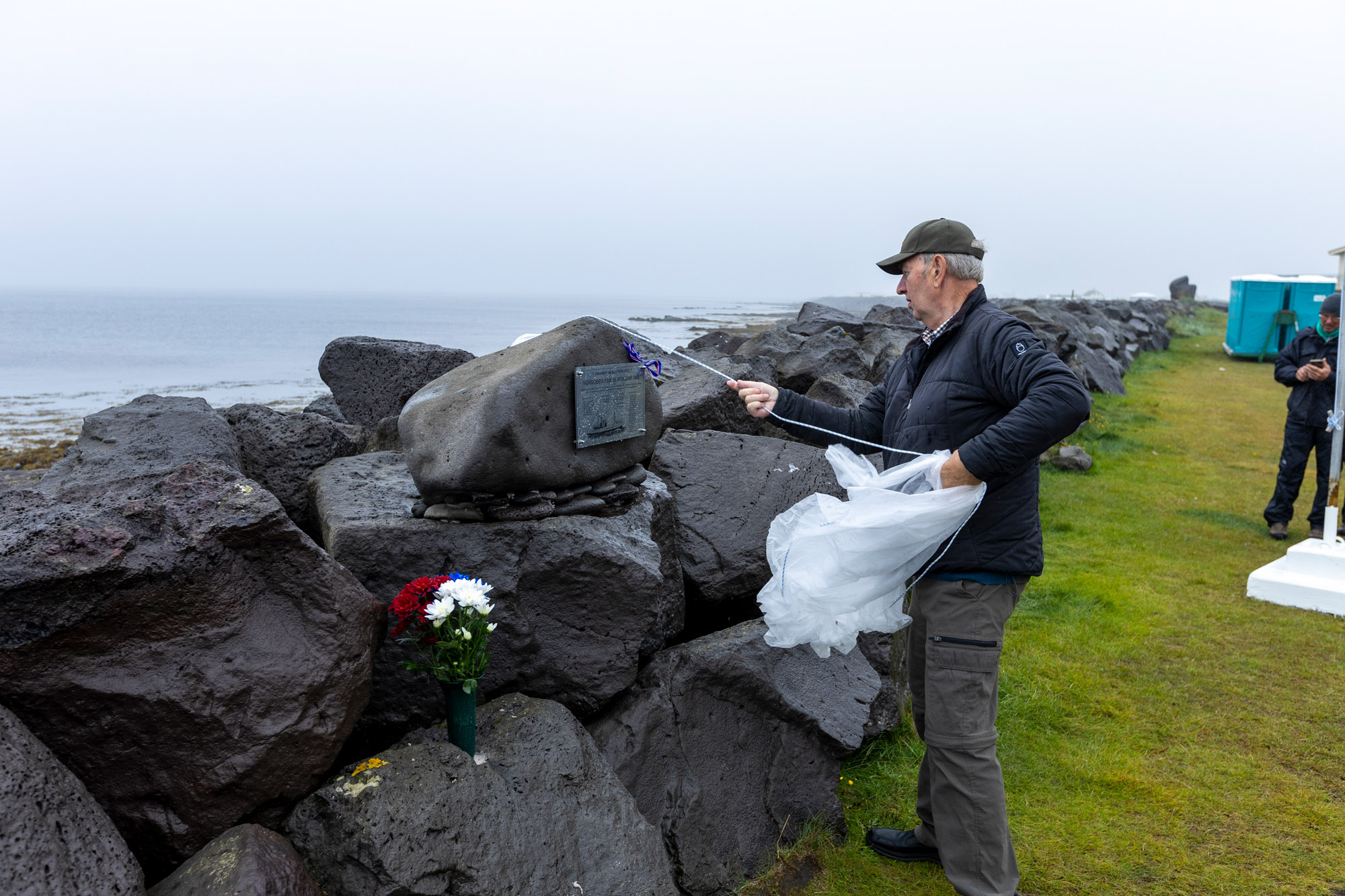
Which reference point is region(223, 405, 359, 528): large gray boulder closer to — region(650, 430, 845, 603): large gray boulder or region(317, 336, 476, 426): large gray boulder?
region(317, 336, 476, 426): large gray boulder

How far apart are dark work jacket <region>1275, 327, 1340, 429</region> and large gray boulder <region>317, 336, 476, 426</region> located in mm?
7995

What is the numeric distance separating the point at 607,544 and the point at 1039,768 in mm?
2766

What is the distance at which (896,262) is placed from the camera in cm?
381

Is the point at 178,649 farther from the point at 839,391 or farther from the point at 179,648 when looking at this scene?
the point at 839,391

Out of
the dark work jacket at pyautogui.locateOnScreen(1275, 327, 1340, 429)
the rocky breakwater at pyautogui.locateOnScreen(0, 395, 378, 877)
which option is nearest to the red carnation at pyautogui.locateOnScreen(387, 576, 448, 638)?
the rocky breakwater at pyautogui.locateOnScreen(0, 395, 378, 877)

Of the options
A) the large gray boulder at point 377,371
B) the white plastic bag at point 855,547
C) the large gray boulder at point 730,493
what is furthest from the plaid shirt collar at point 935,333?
the large gray boulder at point 377,371

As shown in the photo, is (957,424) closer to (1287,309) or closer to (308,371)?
Result: (1287,309)

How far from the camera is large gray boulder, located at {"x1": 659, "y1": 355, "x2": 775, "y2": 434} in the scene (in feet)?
22.7

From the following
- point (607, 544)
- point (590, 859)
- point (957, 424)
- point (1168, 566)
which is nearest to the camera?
point (590, 859)

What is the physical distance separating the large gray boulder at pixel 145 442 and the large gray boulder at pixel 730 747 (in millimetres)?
2609

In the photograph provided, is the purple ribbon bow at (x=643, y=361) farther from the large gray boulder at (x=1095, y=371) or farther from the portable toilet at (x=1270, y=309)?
the portable toilet at (x=1270, y=309)

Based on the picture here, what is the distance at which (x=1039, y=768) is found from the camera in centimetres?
505

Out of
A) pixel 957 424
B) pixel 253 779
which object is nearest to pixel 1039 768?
pixel 957 424

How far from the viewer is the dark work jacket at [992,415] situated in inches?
128
